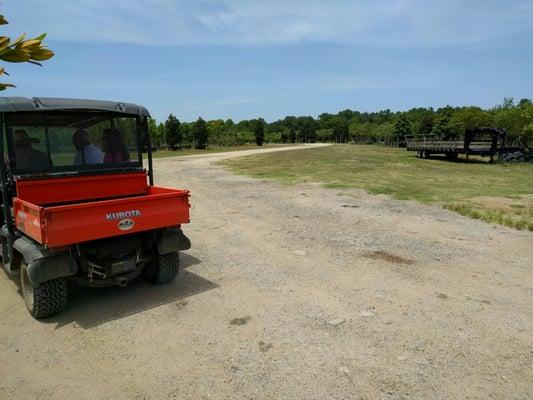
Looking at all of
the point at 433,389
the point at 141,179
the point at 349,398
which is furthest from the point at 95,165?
the point at 433,389

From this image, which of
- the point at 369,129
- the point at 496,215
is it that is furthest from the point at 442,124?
the point at 496,215

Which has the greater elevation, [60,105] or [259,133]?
[60,105]

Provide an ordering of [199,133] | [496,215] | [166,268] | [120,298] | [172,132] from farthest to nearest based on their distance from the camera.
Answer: [199,133] < [172,132] < [496,215] < [166,268] < [120,298]

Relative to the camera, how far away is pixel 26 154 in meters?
5.30

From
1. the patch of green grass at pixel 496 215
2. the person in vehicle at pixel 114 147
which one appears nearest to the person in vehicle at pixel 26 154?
the person in vehicle at pixel 114 147

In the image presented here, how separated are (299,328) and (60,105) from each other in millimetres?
4123

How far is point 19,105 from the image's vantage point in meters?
4.98

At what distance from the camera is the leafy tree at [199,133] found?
63750 millimetres

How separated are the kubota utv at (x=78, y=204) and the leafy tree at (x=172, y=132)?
174 feet

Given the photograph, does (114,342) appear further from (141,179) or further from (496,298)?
(496,298)

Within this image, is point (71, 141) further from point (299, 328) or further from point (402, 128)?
point (402, 128)

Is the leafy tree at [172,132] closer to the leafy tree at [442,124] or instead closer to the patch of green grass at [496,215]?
the leafy tree at [442,124]

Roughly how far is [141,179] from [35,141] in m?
1.57

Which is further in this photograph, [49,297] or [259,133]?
[259,133]
